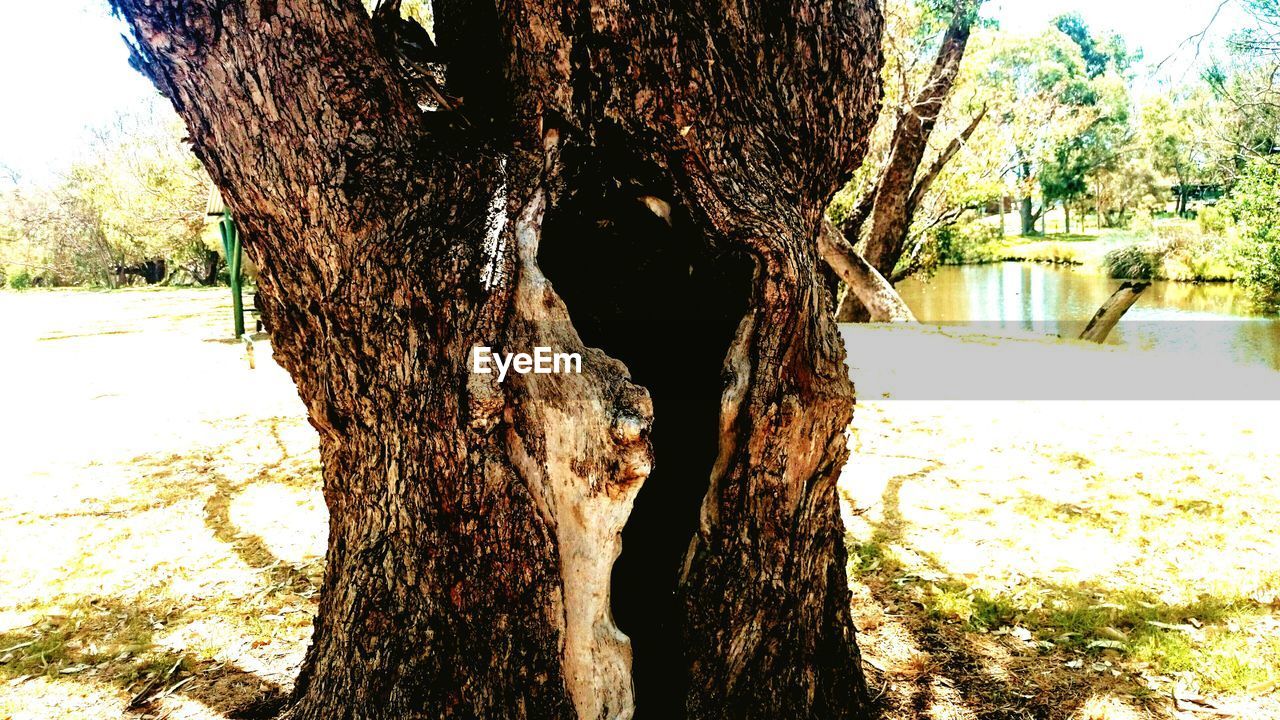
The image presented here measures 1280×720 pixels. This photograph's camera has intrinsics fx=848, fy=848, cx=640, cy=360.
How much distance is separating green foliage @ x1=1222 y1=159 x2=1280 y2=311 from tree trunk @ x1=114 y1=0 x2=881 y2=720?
55.3ft

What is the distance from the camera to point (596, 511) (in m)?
1.99

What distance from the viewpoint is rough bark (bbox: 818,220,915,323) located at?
978cm

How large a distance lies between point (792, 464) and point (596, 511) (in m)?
0.57

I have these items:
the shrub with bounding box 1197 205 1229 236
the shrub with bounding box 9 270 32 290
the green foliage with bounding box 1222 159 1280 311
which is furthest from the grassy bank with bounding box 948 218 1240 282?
the shrub with bounding box 9 270 32 290

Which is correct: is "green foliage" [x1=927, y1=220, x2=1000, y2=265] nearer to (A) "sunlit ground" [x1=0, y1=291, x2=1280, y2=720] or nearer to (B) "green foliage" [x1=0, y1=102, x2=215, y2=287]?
(A) "sunlit ground" [x1=0, y1=291, x2=1280, y2=720]

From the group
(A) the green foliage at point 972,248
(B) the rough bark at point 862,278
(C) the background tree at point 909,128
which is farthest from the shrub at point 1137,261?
(B) the rough bark at point 862,278

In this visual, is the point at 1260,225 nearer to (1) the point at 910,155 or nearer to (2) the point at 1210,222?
(2) the point at 1210,222

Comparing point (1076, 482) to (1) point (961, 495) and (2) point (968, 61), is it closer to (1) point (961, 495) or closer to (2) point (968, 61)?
(1) point (961, 495)

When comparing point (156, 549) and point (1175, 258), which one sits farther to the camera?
point (1175, 258)

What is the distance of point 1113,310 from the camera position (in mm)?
10469

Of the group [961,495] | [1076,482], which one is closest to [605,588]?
[961,495]

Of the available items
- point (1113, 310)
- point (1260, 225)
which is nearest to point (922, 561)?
point (1113, 310)

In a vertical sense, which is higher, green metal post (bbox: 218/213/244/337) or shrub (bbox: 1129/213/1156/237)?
shrub (bbox: 1129/213/1156/237)

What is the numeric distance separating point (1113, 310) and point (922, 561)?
8.15 m
